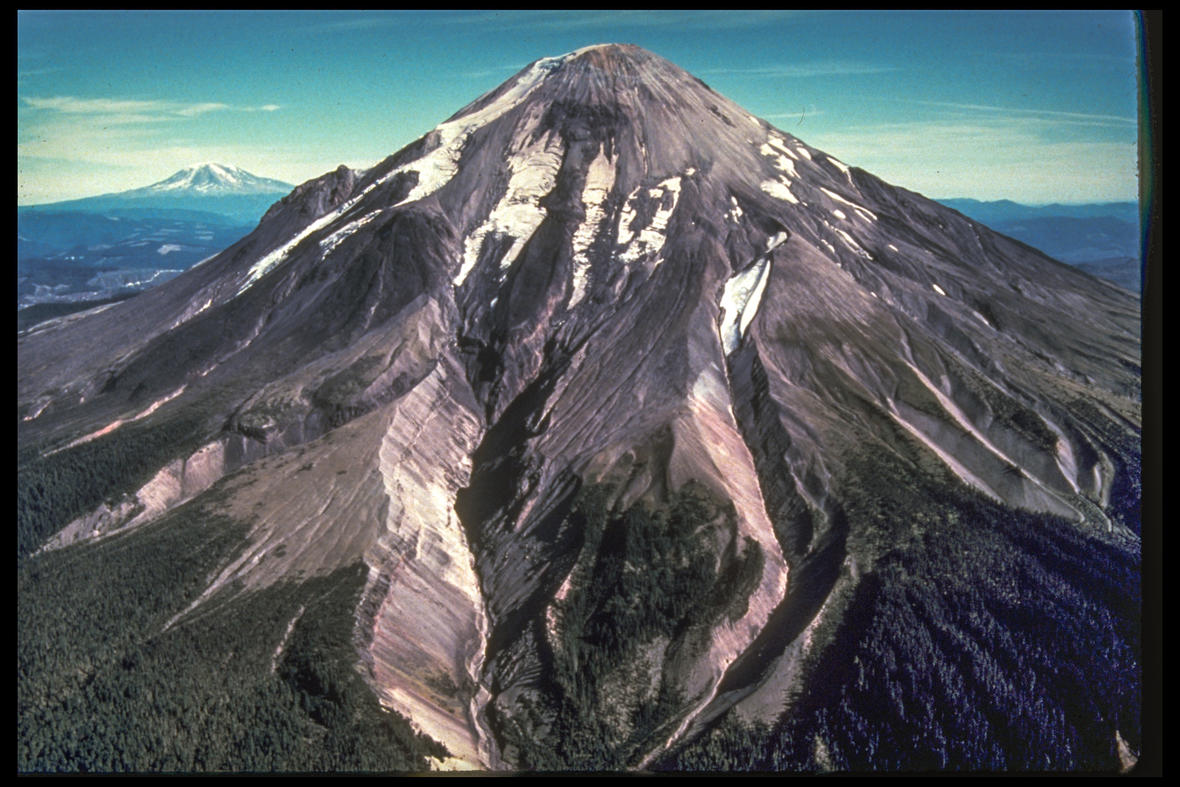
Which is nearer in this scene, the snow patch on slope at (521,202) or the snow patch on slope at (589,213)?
the snow patch on slope at (589,213)

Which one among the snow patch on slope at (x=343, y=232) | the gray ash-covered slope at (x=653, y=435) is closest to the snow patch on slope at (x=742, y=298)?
the gray ash-covered slope at (x=653, y=435)

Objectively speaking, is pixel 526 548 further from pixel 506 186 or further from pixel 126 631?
pixel 506 186

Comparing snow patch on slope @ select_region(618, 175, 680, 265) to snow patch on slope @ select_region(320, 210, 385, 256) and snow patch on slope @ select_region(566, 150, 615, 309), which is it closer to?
snow patch on slope @ select_region(566, 150, 615, 309)

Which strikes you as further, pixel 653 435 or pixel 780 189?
pixel 780 189

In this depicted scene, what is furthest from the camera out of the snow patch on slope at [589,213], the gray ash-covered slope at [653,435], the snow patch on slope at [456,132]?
the snow patch on slope at [456,132]

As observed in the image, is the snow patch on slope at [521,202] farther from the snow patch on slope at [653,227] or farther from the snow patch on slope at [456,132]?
the snow patch on slope at [653,227]

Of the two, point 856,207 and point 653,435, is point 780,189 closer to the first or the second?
point 856,207

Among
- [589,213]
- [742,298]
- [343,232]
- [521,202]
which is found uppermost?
[521,202]

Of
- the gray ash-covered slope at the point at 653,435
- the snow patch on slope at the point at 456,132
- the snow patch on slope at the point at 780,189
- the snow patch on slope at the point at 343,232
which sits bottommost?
the gray ash-covered slope at the point at 653,435

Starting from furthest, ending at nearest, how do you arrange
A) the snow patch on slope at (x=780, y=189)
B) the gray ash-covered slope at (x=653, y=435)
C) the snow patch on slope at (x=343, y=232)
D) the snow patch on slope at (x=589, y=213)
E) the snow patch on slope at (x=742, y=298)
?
the snow patch on slope at (x=780, y=189) < the snow patch on slope at (x=343, y=232) < the snow patch on slope at (x=589, y=213) < the snow patch on slope at (x=742, y=298) < the gray ash-covered slope at (x=653, y=435)

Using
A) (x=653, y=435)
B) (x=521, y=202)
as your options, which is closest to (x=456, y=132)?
(x=521, y=202)
